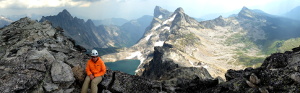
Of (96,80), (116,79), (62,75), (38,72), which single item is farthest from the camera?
(116,79)

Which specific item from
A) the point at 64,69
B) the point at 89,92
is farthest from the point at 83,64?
the point at 89,92

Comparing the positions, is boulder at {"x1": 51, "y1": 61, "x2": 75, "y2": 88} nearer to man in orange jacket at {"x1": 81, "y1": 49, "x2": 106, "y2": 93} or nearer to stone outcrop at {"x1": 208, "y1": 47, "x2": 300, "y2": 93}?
man in orange jacket at {"x1": 81, "y1": 49, "x2": 106, "y2": 93}

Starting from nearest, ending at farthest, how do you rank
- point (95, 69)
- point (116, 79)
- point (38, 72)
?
point (95, 69), point (38, 72), point (116, 79)

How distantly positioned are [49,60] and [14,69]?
3.80m

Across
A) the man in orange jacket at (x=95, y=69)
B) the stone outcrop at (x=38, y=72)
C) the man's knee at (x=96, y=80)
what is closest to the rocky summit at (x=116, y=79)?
the stone outcrop at (x=38, y=72)

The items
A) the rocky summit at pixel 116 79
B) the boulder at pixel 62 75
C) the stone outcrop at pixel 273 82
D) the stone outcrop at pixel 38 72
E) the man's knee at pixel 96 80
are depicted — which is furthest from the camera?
the boulder at pixel 62 75

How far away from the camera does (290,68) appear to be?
15352mm

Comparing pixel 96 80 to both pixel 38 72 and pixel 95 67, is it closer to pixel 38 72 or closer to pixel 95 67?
pixel 95 67

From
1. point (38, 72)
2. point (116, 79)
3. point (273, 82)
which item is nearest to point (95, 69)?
point (116, 79)

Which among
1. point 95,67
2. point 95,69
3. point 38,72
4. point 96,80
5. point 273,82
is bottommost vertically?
point 273,82

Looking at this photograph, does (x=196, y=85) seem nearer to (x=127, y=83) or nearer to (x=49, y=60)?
(x=127, y=83)

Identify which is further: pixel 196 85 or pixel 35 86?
pixel 196 85

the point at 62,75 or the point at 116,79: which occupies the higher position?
the point at 62,75

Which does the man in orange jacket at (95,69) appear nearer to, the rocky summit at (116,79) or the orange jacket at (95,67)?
the orange jacket at (95,67)
